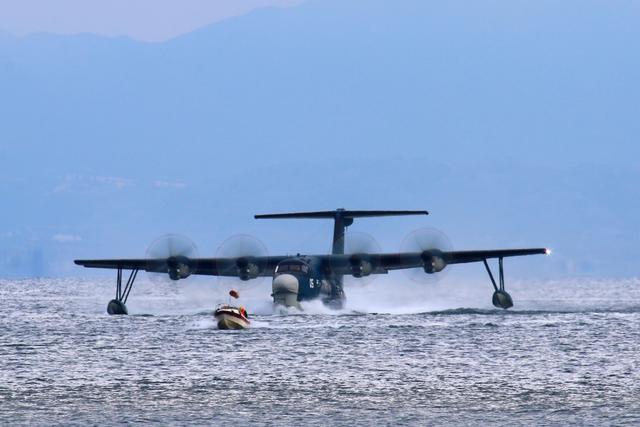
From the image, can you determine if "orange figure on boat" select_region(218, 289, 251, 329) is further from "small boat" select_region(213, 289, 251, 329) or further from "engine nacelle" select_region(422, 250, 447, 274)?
"engine nacelle" select_region(422, 250, 447, 274)

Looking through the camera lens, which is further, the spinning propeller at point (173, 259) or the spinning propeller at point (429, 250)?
the spinning propeller at point (173, 259)

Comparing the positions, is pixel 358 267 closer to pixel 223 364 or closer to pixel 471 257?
pixel 471 257

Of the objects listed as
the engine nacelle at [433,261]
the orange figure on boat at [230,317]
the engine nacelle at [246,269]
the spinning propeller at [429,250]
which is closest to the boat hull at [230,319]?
the orange figure on boat at [230,317]

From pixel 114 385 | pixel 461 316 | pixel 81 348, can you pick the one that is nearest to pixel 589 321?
pixel 461 316

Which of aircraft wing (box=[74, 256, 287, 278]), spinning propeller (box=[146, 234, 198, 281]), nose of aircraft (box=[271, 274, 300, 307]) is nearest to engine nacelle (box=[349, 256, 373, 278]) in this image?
aircraft wing (box=[74, 256, 287, 278])

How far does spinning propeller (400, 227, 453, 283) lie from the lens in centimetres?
8281

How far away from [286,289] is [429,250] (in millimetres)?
9893

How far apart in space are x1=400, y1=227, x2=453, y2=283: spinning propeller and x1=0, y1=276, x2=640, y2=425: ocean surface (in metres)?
3.32

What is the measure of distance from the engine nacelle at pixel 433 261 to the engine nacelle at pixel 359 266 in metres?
3.96

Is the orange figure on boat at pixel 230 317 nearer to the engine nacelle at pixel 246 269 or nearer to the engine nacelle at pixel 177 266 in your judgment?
the engine nacelle at pixel 177 266

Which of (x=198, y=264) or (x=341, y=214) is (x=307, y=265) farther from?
(x=341, y=214)

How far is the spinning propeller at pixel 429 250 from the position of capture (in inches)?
3260

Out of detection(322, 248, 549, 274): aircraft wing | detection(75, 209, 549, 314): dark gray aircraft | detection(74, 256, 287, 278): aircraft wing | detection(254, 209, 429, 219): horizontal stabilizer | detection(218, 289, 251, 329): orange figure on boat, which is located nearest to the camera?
detection(218, 289, 251, 329): orange figure on boat

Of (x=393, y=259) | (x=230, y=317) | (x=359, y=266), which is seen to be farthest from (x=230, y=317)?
(x=393, y=259)
